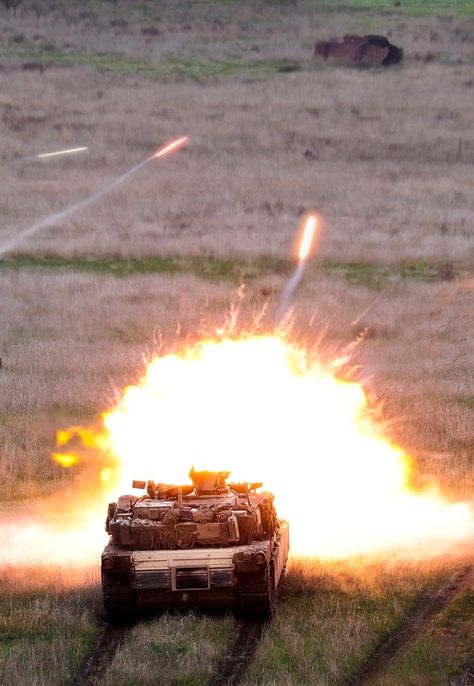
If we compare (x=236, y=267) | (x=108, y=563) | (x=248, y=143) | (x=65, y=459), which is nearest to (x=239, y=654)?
(x=108, y=563)

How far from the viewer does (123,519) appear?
16.3 metres

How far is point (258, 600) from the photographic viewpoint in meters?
15.8

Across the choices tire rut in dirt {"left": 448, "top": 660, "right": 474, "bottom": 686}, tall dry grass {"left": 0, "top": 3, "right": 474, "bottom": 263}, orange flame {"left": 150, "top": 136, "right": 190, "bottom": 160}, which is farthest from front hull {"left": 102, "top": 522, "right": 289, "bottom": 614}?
orange flame {"left": 150, "top": 136, "right": 190, "bottom": 160}

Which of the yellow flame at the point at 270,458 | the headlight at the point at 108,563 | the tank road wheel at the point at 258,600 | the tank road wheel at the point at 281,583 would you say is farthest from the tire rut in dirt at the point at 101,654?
the yellow flame at the point at 270,458

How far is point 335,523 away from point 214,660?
283 inches

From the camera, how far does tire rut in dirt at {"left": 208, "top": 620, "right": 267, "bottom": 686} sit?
46.5 ft

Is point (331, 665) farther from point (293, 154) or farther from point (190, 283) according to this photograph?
point (293, 154)

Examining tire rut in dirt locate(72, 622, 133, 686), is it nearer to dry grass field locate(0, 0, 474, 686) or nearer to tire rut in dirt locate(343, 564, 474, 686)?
dry grass field locate(0, 0, 474, 686)

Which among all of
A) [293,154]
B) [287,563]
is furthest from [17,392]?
[293,154]

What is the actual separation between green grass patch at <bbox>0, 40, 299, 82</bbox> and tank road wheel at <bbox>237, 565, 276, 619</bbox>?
7199 cm

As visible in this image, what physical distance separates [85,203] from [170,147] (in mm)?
12761

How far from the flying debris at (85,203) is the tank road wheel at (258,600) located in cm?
3519

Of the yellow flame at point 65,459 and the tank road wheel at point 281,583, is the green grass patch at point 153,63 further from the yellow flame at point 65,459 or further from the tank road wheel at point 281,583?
the tank road wheel at point 281,583

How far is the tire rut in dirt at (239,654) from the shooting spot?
14.2 metres
